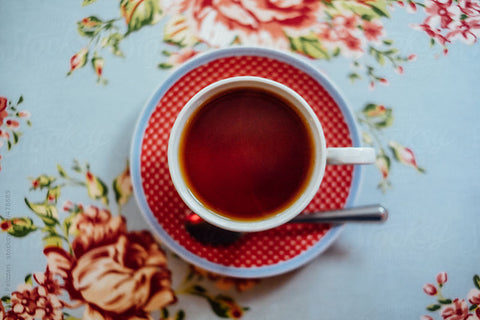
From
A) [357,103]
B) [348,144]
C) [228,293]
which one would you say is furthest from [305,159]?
[228,293]

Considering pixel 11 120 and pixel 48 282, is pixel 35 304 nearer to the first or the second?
pixel 48 282

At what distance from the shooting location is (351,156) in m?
0.58

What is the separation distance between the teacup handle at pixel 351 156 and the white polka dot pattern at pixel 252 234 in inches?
3.9

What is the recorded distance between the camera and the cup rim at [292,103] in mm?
599

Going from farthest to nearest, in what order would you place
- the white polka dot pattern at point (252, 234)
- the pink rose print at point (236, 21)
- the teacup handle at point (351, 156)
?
1. the pink rose print at point (236, 21)
2. the white polka dot pattern at point (252, 234)
3. the teacup handle at point (351, 156)

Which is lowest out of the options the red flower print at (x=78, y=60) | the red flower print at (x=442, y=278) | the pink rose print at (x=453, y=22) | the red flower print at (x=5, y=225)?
the red flower print at (x=442, y=278)

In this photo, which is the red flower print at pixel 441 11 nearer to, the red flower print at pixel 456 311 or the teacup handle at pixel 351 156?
the teacup handle at pixel 351 156

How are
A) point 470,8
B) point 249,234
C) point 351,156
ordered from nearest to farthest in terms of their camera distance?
point 351,156 < point 249,234 < point 470,8

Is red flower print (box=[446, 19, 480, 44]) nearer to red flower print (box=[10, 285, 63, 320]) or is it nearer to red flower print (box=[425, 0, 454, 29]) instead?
red flower print (box=[425, 0, 454, 29])

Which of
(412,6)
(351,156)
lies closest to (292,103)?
(351,156)

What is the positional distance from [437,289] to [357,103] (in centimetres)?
37

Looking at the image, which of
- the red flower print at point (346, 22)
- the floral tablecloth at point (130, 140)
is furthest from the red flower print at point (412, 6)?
the red flower print at point (346, 22)

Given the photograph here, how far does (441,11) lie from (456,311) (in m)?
0.57

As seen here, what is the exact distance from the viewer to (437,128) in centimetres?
79
